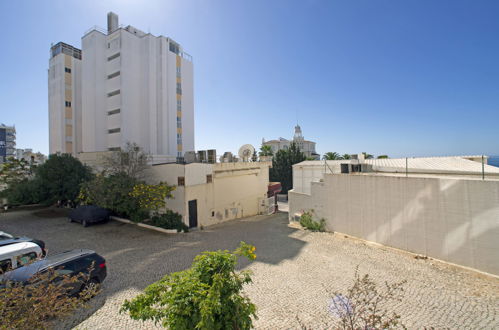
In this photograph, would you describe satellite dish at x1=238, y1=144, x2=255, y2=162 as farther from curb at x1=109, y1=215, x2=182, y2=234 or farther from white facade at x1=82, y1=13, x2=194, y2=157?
white facade at x1=82, y1=13, x2=194, y2=157

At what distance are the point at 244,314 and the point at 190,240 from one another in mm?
9991

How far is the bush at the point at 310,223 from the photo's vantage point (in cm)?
1386

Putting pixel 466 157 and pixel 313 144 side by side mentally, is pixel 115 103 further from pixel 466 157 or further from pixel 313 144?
pixel 313 144

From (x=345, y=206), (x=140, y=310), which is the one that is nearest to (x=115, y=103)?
(x=345, y=206)

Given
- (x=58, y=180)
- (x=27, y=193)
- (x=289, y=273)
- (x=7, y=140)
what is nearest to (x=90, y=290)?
(x=289, y=273)

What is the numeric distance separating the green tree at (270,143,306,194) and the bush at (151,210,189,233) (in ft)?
98.6

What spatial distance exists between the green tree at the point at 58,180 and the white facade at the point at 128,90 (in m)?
10.6

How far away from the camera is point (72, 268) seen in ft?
21.8

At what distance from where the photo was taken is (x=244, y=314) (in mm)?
3385

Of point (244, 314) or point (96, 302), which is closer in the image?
point (244, 314)

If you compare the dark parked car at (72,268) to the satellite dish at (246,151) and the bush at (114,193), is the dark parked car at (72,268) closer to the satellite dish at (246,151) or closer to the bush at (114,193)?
the bush at (114,193)

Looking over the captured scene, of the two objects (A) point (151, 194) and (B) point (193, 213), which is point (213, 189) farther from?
(A) point (151, 194)

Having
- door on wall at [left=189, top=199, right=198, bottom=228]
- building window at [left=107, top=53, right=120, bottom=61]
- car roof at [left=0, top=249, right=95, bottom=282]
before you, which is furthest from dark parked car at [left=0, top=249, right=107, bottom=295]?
building window at [left=107, top=53, right=120, bottom=61]

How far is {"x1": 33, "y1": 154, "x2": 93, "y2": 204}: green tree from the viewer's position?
1731 centimetres
